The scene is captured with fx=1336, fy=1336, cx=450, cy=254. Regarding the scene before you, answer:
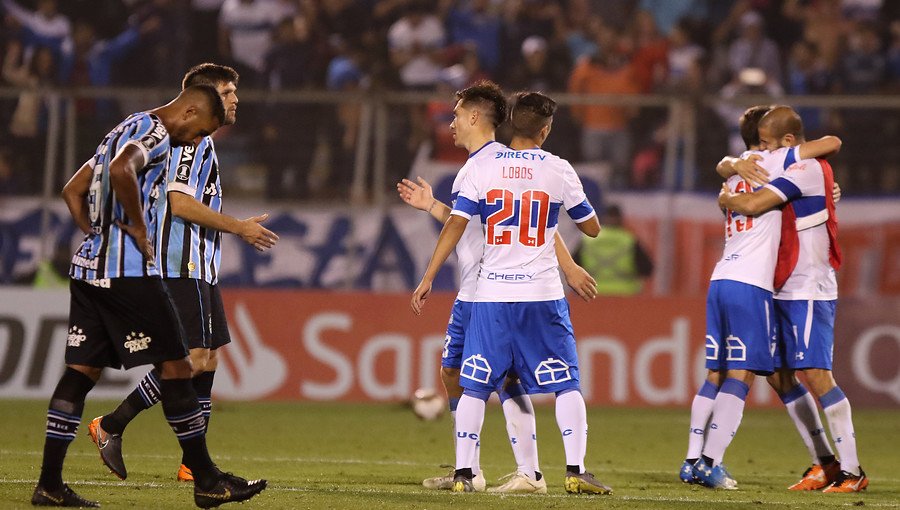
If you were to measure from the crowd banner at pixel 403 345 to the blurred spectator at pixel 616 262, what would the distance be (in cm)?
81

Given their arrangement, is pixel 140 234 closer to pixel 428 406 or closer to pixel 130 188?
pixel 130 188

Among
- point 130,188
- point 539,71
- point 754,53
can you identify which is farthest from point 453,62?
point 130,188

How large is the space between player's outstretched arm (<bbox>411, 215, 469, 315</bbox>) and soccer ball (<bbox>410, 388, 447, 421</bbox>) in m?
4.90

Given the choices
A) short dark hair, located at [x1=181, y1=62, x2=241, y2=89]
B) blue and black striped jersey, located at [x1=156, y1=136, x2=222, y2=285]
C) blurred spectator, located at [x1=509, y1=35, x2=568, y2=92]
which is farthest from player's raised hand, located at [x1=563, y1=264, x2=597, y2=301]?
blurred spectator, located at [x1=509, y1=35, x2=568, y2=92]

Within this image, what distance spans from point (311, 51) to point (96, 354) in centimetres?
1064

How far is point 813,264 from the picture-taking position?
793cm

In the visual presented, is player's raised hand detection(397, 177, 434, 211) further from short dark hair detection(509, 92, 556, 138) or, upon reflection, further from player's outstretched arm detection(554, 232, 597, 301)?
player's outstretched arm detection(554, 232, 597, 301)

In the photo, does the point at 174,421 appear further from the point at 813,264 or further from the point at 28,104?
the point at 28,104

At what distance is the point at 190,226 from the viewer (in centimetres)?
724

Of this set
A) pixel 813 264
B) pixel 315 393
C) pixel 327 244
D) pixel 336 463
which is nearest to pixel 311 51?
pixel 327 244

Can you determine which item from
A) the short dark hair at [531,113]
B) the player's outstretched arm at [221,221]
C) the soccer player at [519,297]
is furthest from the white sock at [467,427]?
the short dark hair at [531,113]

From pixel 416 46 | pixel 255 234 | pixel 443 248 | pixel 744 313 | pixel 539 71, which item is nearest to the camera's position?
pixel 255 234

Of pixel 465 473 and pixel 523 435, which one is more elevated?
pixel 523 435

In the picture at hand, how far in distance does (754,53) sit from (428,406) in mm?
7597
